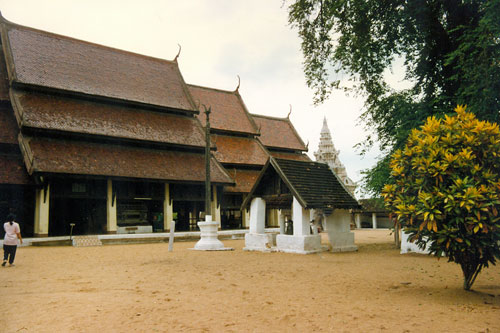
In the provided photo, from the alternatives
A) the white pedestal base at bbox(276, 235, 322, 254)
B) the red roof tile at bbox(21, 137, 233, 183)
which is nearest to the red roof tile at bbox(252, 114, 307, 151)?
the red roof tile at bbox(21, 137, 233, 183)

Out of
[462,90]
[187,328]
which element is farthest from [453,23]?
[187,328]

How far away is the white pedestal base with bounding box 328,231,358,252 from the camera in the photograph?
14234 mm

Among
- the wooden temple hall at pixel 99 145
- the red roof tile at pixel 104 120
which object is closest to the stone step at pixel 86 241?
the wooden temple hall at pixel 99 145

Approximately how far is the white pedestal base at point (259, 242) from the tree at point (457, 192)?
A: 770 cm

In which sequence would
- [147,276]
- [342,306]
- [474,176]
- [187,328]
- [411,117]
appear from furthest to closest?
[411,117] < [147,276] < [474,176] < [342,306] < [187,328]

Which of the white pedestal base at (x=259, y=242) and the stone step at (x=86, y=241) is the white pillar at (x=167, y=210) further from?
the white pedestal base at (x=259, y=242)

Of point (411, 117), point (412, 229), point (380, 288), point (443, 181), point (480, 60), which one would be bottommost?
point (380, 288)

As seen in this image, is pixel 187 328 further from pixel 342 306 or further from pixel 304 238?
pixel 304 238

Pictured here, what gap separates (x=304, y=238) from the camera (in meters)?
13.0

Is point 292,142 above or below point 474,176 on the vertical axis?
above

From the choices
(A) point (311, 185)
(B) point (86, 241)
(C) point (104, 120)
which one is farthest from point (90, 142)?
(A) point (311, 185)

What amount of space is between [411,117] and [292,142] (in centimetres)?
2077

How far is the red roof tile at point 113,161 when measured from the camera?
58.9 ft

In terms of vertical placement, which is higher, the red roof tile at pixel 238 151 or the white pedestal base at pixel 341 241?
the red roof tile at pixel 238 151
